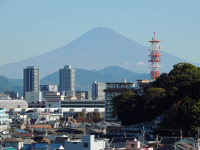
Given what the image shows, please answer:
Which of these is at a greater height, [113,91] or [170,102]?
[113,91]

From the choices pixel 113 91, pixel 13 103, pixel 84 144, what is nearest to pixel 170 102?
pixel 84 144

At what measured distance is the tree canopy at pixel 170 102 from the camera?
5713 centimetres

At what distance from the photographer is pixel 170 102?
63094 mm

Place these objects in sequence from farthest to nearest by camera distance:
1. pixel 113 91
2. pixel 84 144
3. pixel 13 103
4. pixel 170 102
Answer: pixel 13 103 < pixel 113 91 < pixel 170 102 < pixel 84 144

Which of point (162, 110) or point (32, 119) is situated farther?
point (32, 119)

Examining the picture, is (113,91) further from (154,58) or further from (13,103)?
(13,103)

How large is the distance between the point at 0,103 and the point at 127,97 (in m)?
101

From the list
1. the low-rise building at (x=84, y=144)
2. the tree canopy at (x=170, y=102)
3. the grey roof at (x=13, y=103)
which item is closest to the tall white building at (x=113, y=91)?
the tree canopy at (x=170, y=102)

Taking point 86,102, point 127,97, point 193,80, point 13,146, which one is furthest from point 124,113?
point 86,102

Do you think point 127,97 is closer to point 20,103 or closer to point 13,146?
point 13,146

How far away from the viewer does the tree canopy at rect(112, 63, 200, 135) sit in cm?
5713

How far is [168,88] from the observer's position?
63.8 metres

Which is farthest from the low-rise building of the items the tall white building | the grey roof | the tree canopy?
the grey roof

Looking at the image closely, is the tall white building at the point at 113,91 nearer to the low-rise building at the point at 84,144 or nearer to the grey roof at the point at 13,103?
the low-rise building at the point at 84,144
